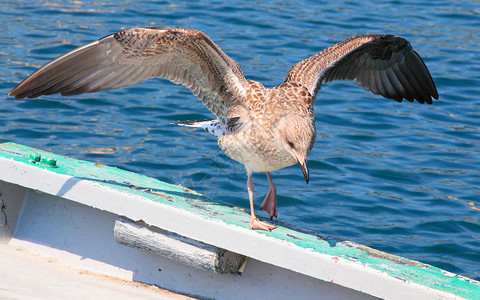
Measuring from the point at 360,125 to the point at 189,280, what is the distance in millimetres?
4863

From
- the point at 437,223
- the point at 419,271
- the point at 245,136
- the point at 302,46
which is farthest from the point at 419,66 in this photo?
the point at 302,46

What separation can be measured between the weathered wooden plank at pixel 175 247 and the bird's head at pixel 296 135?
0.83m

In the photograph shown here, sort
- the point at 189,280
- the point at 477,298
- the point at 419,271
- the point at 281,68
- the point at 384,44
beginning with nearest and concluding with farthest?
1. the point at 477,298
2. the point at 419,271
3. the point at 189,280
4. the point at 384,44
5. the point at 281,68

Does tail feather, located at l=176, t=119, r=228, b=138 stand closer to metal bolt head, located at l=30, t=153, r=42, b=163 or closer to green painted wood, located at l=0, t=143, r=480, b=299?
green painted wood, located at l=0, t=143, r=480, b=299

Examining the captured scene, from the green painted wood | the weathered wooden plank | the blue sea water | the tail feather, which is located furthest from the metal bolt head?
the blue sea water

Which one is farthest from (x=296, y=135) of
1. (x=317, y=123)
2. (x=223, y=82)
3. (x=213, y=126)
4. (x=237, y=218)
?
(x=317, y=123)

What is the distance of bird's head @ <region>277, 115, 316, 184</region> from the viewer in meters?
4.88

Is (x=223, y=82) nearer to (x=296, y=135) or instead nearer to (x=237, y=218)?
(x=296, y=135)

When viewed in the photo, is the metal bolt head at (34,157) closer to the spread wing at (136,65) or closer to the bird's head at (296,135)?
the spread wing at (136,65)

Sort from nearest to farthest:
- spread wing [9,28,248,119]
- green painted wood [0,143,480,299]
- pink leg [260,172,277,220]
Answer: green painted wood [0,143,480,299]
spread wing [9,28,248,119]
pink leg [260,172,277,220]

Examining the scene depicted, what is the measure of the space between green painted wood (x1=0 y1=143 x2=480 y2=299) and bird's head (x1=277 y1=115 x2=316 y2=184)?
0.51 metres

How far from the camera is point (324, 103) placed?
9672 millimetres

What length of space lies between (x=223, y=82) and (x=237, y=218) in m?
1.18

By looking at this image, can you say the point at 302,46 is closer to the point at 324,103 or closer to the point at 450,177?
the point at 324,103
